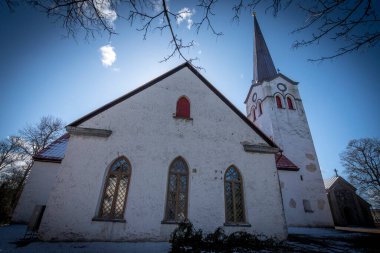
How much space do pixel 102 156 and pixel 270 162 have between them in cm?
762

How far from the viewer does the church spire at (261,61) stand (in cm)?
2319

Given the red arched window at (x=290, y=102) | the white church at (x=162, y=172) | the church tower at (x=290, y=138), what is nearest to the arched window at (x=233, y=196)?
the white church at (x=162, y=172)

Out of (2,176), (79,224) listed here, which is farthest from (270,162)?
(2,176)

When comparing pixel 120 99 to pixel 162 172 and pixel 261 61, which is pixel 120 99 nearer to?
pixel 162 172

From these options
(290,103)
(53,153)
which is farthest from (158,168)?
(290,103)

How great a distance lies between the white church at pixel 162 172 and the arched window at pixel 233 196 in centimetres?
4

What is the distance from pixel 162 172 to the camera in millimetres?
7660

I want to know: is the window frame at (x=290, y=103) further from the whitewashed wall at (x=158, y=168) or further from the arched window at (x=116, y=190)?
the arched window at (x=116, y=190)

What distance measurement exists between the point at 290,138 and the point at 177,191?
48.0 ft

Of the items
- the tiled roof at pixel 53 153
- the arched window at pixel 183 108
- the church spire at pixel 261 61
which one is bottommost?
the tiled roof at pixel 53 153

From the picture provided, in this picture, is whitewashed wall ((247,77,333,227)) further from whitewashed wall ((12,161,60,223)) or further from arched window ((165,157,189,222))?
whitewashed wall ((12,161,60,223))

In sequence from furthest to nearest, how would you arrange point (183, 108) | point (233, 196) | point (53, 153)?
point (53, 153)
point (183, 108)
point (233, 196)

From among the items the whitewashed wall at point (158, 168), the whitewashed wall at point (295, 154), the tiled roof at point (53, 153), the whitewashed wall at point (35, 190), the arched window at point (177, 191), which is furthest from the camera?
the whitewashed wall at point (295, 154)

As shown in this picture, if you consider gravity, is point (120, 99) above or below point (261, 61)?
below
